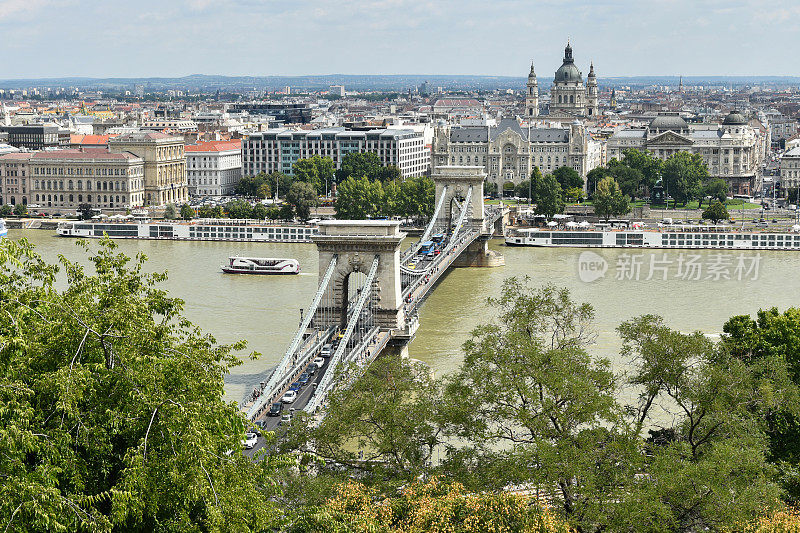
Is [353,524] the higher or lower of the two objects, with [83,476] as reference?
lower

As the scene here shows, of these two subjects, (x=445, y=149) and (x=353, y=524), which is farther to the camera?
(x=445, y=149)

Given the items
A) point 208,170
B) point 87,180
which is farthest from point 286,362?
point 208,170

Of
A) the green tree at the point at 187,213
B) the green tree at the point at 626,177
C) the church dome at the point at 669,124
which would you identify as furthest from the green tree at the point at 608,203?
the church dome at the point at 669,124

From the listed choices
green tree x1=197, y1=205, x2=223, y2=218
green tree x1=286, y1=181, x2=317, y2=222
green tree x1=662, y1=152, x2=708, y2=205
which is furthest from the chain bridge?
green tree x1=662, y1=152, x2=708, y2=205

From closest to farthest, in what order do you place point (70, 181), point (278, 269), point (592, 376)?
point (592, 376) < point (278, 269) < point (70, 181)

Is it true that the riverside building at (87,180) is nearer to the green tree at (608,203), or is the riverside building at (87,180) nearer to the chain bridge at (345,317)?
the green tree at (608,203)

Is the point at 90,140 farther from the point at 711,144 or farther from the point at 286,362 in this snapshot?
the point at 286,362

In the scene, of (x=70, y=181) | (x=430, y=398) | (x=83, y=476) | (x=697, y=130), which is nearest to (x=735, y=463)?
(x=430, y=398)

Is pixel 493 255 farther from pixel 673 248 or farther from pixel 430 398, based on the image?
pixel 430 398
